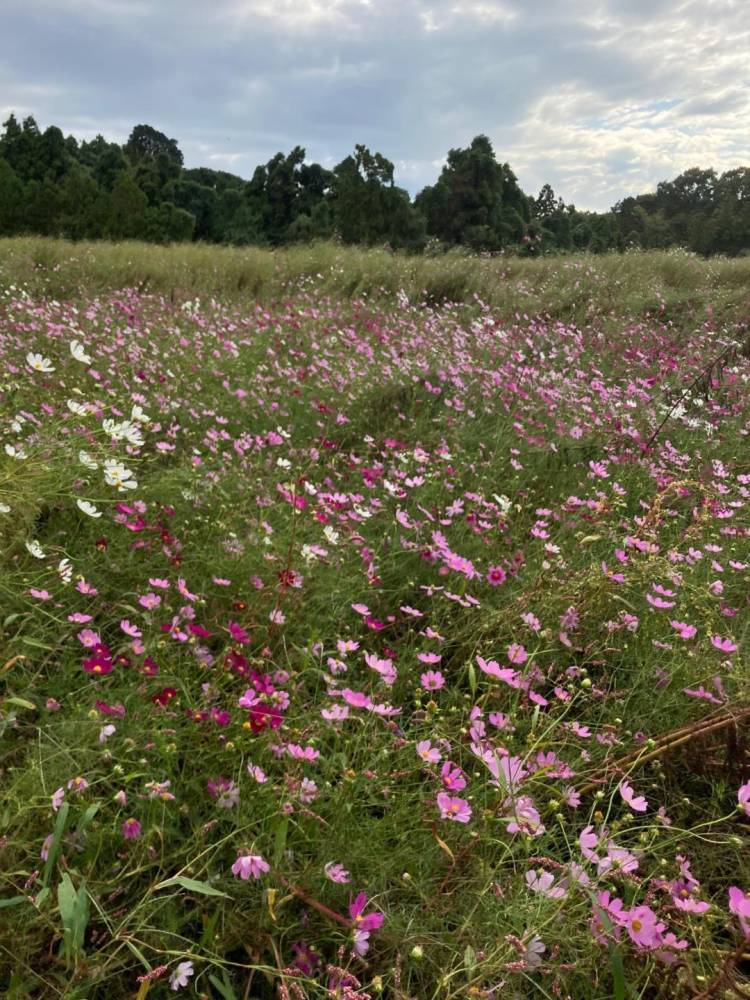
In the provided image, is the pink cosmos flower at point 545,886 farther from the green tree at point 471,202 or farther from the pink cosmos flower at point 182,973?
the green tree at point 471,202

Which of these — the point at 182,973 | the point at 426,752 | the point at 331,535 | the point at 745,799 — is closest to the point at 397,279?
the point at 331,535

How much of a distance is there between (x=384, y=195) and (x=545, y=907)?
78.6ft

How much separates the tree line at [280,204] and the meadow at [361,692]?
1357 centimetres

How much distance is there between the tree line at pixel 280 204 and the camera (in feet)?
69.1

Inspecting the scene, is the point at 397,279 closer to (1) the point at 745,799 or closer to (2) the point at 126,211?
(1) the point at 745,799

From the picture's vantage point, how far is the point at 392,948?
103 centimetres

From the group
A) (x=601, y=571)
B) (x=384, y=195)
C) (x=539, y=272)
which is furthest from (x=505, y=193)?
(x=601, y=571)

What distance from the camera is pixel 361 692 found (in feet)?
4.47

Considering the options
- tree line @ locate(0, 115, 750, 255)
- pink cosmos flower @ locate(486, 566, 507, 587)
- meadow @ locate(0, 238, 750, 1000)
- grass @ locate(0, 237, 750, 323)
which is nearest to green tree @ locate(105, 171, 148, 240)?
tree line @ locate(0, 115, 750, 255)

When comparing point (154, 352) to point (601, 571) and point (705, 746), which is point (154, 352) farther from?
point (705, 746)

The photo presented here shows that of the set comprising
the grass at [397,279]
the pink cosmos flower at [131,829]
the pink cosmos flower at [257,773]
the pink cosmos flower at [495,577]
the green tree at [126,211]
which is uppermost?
the green tree at [126,211]

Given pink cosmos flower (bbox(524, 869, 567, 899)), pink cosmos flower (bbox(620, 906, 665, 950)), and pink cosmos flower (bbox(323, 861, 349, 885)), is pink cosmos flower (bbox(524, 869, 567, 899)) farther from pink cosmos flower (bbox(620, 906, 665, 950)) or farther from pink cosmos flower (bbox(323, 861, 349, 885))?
pink cosmos flower (bbox(323, 861, 349, 885))

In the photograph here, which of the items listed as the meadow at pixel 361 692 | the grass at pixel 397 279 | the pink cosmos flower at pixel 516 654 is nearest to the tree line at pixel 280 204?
Answer: the grass at pixel 397 279

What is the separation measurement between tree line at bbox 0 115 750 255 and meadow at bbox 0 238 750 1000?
44.5ft
